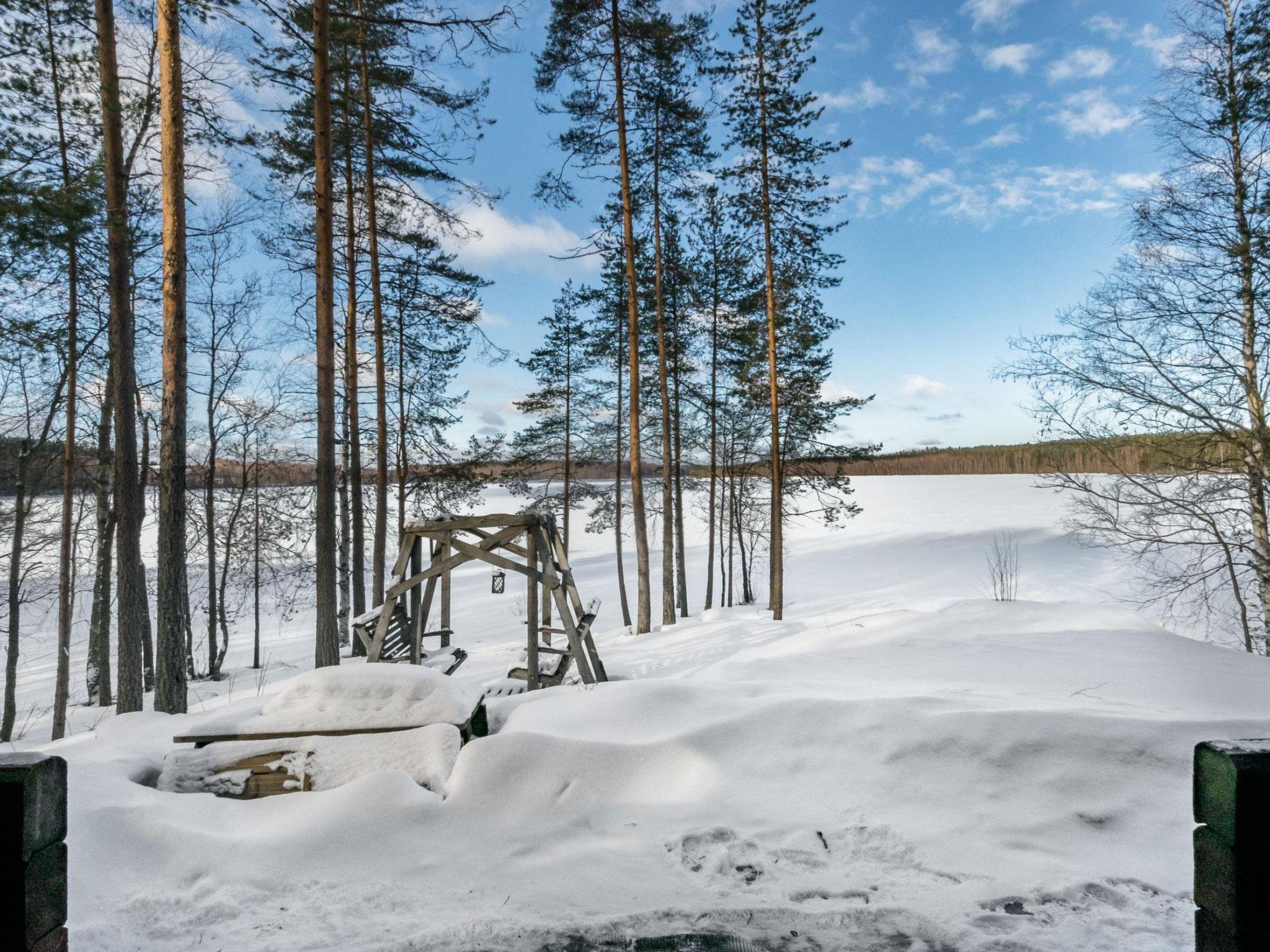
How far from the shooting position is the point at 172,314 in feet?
20.1

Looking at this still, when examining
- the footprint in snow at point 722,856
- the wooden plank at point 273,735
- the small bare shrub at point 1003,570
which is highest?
the wooden plank at point 273,735

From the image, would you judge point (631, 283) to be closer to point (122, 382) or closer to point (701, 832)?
point (122, 382)

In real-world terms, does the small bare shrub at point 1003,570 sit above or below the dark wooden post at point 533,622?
below

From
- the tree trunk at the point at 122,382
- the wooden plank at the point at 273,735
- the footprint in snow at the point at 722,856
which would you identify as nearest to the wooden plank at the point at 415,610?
the tree trunk at the point at 122,382

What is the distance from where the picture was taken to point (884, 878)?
2.35 m

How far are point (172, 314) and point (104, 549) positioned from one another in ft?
17.4

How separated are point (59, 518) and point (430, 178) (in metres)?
11.2

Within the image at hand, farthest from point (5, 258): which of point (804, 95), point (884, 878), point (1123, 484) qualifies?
point (1123, 484)

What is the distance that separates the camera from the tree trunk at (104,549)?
29.7 ft

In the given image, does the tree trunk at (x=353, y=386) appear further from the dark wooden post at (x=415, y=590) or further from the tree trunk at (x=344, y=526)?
the dark wooden post at (x=415, y=590)

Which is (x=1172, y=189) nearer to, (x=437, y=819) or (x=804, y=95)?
(x=804, y=95)

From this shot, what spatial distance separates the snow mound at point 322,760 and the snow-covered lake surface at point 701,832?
15cm

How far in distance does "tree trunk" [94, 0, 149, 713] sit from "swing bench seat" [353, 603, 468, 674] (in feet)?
8.07

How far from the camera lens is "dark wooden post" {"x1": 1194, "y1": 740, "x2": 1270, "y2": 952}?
1.15 m
